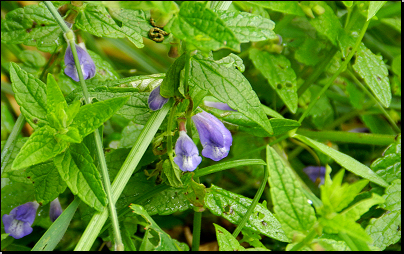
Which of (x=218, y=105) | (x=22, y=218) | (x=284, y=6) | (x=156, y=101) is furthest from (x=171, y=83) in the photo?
(x=22, y=218)

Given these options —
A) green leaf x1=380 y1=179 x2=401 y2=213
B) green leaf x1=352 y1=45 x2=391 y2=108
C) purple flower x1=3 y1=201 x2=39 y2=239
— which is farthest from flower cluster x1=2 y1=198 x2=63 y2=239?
green leaf x1=352 y1=45 x2=391 y2=108

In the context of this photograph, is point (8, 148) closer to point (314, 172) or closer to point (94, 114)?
point (94, 114)

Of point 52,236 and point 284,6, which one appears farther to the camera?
point 284,6

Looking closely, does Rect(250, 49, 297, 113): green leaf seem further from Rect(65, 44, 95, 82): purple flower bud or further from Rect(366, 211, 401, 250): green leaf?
Rect(65, 44, 95, 82): purple flower bud

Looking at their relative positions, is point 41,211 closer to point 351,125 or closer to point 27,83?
point 27,83

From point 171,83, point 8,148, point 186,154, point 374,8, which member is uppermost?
point 374,8

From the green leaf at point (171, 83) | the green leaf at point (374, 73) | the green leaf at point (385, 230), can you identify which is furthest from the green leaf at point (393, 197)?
the green leaf at point (171, 83)
